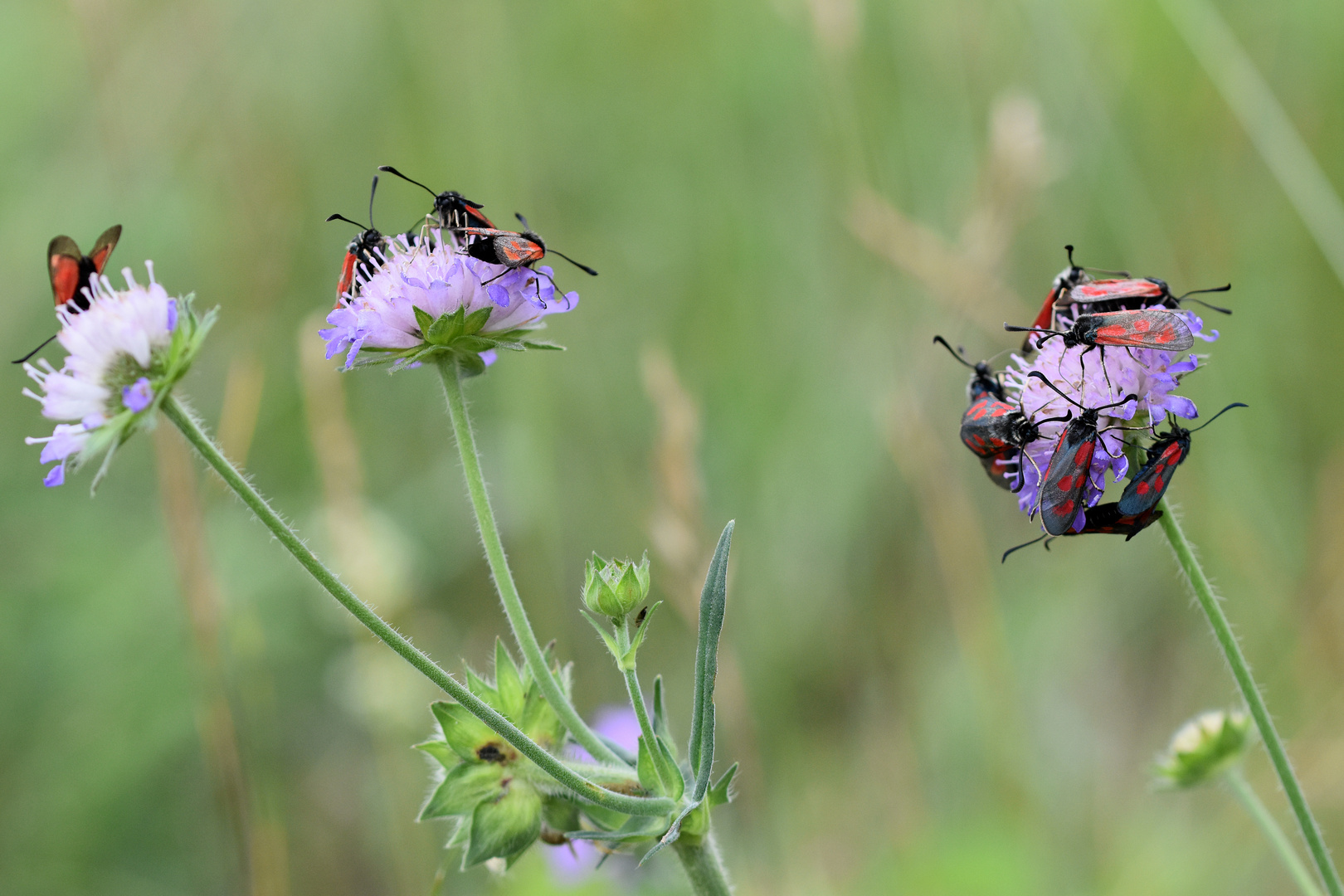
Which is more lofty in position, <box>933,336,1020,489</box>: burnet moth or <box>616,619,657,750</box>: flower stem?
<box>933,336,1020,489</box>: burnet moth

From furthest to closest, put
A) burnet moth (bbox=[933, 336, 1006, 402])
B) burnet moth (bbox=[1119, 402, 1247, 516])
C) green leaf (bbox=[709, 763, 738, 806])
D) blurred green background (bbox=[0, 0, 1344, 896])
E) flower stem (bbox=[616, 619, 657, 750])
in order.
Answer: blurred green background (bbox=[0, 0, 1344, 896]), burnet moth (bbox=[933, 336, 1006, 402]), green leaf (bbox=[709, 763, 738, 806]), flower stem (bbox=[616, 619, 657, 750]), burnet moth (bbox=[1119, 402, 1247, 516])

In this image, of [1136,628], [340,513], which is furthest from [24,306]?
[1136,628]

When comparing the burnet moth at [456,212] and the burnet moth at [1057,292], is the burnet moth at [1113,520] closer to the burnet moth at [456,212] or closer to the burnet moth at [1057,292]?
the burnet moth at [1057,292]

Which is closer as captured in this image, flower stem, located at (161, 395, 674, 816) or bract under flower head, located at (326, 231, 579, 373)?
flower stem, located at (161, 395, 674, 816)

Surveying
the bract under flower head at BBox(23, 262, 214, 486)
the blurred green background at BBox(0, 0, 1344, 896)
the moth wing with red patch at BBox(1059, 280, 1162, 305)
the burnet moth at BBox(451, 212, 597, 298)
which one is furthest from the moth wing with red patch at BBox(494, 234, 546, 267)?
the blurred green background at BBox(0, 0, 1344, 896)

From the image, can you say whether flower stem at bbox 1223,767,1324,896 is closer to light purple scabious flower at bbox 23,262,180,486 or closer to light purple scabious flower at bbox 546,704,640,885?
light purple scabious flower at bbox 546,704,640,885

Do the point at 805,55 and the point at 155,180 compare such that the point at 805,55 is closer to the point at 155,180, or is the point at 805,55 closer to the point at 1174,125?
the point at 1174,125

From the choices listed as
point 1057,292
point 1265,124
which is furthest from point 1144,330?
point 1265,124

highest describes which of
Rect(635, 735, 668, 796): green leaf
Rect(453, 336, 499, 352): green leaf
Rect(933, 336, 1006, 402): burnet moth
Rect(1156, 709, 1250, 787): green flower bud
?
Rect(453, 336, 499, 352): green leaf
